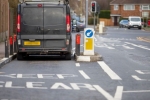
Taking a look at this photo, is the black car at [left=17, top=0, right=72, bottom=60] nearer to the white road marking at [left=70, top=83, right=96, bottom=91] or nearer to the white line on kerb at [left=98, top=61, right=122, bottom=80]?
the white line on kerb at [left=98, top=61, right=122, bottom=80]

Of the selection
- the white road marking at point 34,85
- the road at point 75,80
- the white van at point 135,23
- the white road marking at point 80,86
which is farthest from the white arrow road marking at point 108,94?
the white van at point 135,23

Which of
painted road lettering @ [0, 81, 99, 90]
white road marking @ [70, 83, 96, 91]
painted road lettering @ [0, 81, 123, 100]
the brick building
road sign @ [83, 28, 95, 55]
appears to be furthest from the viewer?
the brick building

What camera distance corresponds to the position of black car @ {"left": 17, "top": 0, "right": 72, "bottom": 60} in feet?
68.6

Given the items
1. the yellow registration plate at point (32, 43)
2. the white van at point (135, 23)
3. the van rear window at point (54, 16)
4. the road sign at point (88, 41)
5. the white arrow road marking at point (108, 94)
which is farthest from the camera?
the white van at point (135, 23)

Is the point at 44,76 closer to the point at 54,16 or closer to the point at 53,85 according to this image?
the point at 53,85

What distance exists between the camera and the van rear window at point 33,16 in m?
20.9

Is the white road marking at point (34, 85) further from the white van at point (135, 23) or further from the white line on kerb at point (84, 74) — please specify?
the white van at point (135, 23)

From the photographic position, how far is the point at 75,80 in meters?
14.8

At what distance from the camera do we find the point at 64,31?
2095cm

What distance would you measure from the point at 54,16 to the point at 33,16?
2.72ft

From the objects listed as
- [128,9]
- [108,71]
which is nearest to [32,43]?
[108,71]

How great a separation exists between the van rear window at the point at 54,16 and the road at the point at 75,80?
1.56 metres

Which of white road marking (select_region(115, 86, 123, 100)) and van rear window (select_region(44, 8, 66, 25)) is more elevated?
van rear window (select_region(44, 8, 66, 25))

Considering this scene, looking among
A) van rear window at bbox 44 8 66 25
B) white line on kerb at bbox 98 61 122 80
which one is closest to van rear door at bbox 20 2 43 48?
van rear window at bbox 44 8 66 25
